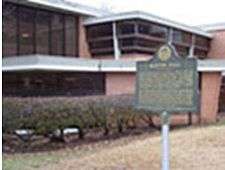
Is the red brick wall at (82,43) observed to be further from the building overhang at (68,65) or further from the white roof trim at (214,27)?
the white roof trim at (214,27)

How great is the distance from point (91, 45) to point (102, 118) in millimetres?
9099

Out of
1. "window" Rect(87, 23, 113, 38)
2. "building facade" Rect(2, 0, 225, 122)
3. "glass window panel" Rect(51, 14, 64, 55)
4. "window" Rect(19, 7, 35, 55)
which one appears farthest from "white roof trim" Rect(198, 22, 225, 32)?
"window" Rect(19, 7, 35, 55)

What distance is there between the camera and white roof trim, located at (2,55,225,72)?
1669 centimetres

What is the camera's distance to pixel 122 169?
353 inches

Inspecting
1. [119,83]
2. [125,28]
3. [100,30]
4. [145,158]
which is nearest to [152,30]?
[125,28]

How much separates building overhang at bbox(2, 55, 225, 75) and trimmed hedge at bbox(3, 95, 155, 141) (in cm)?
231

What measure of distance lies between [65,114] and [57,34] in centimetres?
912

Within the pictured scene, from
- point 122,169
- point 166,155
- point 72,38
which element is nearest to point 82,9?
point 72,38

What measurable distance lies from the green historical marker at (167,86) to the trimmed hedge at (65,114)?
23.1 feet

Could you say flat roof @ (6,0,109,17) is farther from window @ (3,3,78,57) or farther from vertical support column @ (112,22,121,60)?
vertical support column @ (112,22,121,60)

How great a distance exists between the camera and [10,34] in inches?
816

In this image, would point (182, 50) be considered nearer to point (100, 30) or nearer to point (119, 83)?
point (100, 30)

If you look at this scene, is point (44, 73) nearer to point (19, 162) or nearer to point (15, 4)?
point (15, 4)

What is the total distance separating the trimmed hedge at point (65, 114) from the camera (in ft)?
44.6
